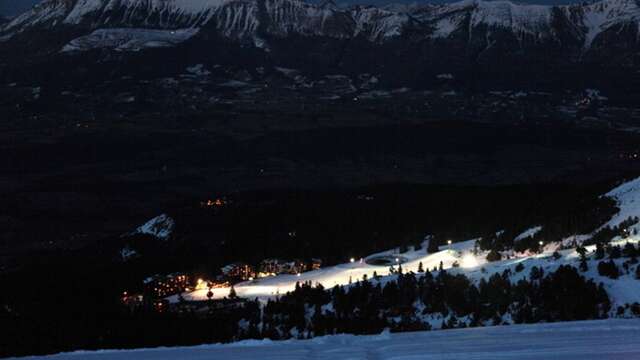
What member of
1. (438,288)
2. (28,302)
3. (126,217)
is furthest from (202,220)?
(438,288)

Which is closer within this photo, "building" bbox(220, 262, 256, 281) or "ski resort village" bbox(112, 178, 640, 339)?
"ski resort village" bbox(112, 178, 640, 339)

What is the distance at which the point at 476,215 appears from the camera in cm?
10500

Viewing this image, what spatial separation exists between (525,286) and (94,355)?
19063 millimetres

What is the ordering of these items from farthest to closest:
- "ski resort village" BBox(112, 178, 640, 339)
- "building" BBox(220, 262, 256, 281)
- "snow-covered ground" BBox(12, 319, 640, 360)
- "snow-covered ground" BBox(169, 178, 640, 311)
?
"building" BBox(220, 262, 256, 281) < "snow-covered ground" BBox(169, 178, 640, 311) < "ski resort village" BBox(112, 178, 640, 339) < "snow-covered ground" BBox(12, 319, 640, 360)

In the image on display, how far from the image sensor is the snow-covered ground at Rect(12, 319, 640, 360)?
16.0 metres

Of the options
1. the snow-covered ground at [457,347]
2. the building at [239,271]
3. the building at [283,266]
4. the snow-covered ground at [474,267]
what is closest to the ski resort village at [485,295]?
the snow-covered ground at [474,267]

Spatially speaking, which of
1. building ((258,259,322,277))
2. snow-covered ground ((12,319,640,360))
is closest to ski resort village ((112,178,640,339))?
snow-covered ground ((12,319,640,360))

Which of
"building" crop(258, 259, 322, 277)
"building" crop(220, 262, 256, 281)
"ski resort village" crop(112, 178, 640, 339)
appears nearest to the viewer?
"ski resort village" crop(112, 178, 640, 339)

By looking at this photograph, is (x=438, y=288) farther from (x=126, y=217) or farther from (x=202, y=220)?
(x=126, y=217)

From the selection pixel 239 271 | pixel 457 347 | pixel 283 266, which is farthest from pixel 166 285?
pixel 457 347

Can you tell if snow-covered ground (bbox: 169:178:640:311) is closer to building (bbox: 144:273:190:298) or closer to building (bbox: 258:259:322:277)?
building (bbox: 144:273:190:298)

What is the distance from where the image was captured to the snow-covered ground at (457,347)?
52.6 feet

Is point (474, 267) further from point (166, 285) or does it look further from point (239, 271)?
point (239, 271)

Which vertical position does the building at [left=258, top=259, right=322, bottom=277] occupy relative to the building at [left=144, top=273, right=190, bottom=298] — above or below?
above
